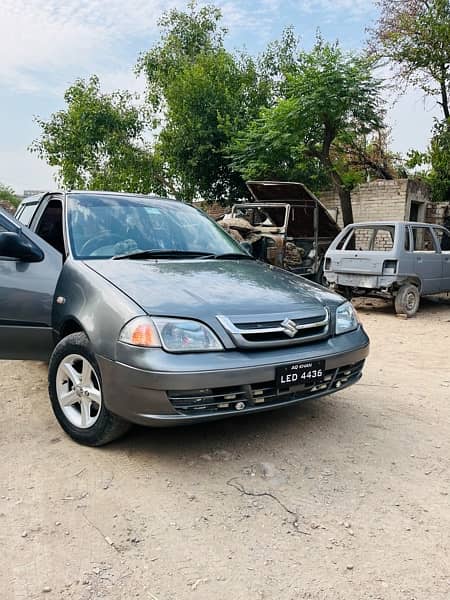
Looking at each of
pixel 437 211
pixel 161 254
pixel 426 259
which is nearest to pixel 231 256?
pixel 161 254

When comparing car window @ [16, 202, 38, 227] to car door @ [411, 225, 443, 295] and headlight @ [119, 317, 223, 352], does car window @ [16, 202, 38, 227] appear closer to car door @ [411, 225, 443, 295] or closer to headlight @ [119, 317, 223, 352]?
headlight @ [119, 317, 223, 352]

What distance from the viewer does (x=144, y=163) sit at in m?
17.7

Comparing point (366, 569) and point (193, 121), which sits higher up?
point (193, 121)

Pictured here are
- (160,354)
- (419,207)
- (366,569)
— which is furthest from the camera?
(419,207)

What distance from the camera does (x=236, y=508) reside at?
2.43 meters

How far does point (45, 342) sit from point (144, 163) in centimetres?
1520

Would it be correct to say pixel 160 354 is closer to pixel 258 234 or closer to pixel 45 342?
pixel 45 342

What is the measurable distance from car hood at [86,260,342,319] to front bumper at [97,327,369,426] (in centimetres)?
26

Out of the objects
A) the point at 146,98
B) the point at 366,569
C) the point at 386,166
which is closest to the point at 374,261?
the point at 366,569

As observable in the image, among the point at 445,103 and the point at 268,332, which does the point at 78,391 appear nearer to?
the point at 268,332

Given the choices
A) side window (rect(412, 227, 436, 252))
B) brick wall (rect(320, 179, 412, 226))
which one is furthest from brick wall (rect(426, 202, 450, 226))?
side window (rect(412, 227, 436, 252))

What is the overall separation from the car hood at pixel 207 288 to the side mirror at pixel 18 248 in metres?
0.46

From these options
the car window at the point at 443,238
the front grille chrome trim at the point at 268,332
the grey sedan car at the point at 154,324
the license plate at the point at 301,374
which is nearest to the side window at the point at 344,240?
the car window at the point at 443,238

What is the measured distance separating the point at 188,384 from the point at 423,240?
7.53m
